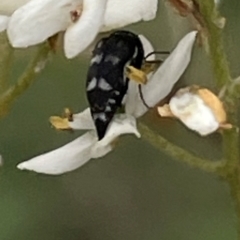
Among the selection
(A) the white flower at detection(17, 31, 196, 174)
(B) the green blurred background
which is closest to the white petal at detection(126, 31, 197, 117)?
(A) the white flower at detection(17, 31, 196, 174)

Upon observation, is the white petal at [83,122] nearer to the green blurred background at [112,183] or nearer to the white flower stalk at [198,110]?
the white flower stalk at [198,110]

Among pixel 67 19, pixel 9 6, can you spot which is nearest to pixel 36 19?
pixel 67 19

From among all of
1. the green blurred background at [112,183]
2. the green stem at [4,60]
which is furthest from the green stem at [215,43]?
the green blurred background at [112,183]

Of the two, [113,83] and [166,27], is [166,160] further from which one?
[113,83]

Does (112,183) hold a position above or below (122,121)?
below

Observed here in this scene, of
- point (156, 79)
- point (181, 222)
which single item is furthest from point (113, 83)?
point (181, 222)

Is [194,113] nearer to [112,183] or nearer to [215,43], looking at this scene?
[215,43]

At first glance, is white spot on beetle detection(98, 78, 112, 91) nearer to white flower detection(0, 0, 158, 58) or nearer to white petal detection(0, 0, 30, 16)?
white flower detection(0, 0, 158, 58)
